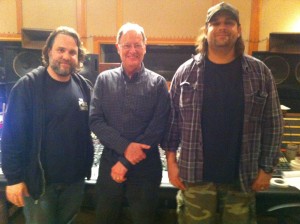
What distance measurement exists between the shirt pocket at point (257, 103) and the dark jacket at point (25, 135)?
99cm

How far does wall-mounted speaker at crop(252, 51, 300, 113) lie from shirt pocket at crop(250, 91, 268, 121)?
4.47 ft

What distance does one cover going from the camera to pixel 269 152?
50.6 inches

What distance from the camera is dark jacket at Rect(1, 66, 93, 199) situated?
1263mm

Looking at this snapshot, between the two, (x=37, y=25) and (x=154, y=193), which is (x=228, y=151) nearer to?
(x=154, y=193)

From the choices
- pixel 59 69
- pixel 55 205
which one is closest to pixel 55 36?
pixel 59 69

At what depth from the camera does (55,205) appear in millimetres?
1391

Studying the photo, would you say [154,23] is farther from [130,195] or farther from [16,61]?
[130,195]

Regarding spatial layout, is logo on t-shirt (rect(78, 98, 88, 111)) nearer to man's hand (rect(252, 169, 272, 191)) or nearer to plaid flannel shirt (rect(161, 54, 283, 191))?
plaid flannel shirt (rect(161, 54, 283, 191))

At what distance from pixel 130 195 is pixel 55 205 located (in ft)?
1.29

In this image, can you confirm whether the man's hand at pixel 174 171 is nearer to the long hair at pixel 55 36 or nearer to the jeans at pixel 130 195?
the jeans at pixel 130 195

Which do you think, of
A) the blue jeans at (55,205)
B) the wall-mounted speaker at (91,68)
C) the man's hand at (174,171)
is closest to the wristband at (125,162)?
the man's hand at (174,171)

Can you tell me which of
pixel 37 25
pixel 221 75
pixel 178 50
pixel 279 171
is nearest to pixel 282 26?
pixel 178 50

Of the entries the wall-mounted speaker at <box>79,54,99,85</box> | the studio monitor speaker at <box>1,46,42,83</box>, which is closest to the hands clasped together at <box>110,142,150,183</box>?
the wall-mounted speaker at <box>79,54,99,85</box>

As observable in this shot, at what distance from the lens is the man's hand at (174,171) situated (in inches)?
53.5
